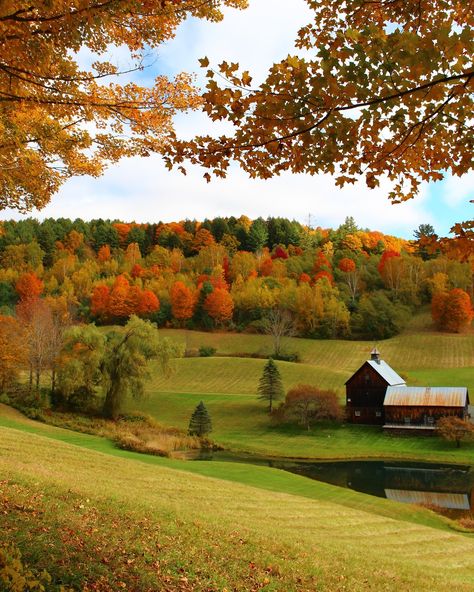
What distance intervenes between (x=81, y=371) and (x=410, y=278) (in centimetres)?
6962

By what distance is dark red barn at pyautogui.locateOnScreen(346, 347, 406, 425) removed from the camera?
45812 millimetres

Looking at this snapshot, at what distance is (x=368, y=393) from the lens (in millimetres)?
47125

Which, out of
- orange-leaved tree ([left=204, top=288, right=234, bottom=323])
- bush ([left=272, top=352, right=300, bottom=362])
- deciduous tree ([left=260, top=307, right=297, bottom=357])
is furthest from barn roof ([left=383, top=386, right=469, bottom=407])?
orange-leaved tree ([left=204, top=288, right=234, bottom=323])

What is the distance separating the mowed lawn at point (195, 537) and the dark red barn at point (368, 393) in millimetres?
29892

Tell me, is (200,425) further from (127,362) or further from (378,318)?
(378,318)

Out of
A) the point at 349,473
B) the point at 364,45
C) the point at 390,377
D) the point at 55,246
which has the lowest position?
the point at 349,473

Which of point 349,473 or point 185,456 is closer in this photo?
point 349,473

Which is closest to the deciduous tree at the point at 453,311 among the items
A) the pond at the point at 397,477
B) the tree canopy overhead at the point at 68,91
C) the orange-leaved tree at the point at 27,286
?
the pond at the point at 397,477

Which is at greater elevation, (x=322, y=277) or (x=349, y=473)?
(x=322, y=277)

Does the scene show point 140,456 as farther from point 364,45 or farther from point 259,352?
point 259,352

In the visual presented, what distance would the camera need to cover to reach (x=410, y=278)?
308ft

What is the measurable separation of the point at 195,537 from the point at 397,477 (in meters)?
22.7

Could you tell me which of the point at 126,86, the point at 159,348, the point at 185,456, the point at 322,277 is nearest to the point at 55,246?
the point at 322,277

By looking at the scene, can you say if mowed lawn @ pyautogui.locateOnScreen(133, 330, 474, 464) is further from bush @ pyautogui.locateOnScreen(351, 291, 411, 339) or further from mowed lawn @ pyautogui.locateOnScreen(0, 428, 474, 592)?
mowed lawn @ pyautogui.locateOnScreen(0, 428, 474, 592)
